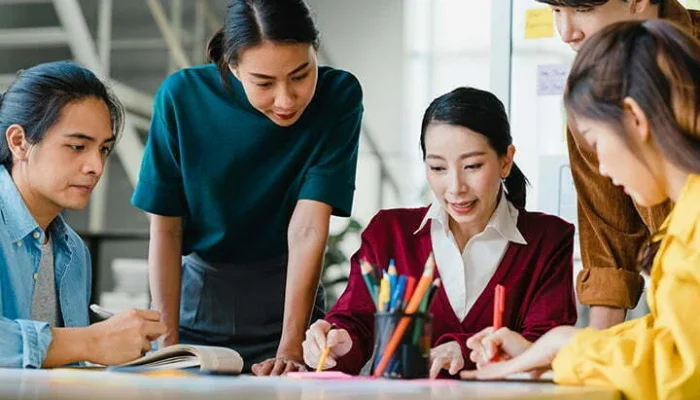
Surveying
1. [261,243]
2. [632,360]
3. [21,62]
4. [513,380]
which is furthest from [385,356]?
[21,62]

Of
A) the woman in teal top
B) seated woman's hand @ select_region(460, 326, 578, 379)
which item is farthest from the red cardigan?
seated woman's hand @ select_region(460, 326, 578, 379)

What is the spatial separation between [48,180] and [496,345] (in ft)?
2.50

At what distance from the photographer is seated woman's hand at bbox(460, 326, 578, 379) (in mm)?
1068

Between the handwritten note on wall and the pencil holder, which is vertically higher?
the handwritten note on wall

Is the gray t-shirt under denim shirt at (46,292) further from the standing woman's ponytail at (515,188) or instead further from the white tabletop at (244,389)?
the standing woman's ponytail at (515,188)

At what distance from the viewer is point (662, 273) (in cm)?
101

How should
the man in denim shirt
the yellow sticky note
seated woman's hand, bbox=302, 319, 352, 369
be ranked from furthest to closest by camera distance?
the yellow sticky note
the man in denim shirt
seated woman's hand, bbox=302, 319, 352, 369

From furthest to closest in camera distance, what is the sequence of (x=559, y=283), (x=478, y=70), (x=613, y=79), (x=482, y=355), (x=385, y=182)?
(x=385, y=182) < (x=478, y=70) < (x=559, y=283) < (x=482, y=355) < (x=613, y=79)

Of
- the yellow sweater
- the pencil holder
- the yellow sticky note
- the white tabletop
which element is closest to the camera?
the white tabletop

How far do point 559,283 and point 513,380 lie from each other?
22.4 inches

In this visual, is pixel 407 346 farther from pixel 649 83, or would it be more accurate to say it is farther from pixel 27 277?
pixel 27 277

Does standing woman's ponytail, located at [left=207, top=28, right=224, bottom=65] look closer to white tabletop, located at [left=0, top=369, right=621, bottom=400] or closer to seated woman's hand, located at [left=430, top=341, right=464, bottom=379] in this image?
seated woman's hand, located at [left=430, top=341, right=464, bottom=379]

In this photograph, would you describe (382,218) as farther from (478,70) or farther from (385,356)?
(478,70)

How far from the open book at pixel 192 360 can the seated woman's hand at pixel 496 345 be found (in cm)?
28
